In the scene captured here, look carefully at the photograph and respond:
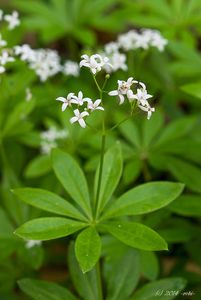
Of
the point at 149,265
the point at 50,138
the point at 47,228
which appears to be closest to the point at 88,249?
the point at 47,228

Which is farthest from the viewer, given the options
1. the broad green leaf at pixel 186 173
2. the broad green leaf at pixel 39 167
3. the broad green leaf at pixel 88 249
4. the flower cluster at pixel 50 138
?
the flower cluster at pixel 50 138

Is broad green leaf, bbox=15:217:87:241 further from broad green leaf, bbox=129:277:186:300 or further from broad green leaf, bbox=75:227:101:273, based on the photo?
broad green leaf, bbox=129:277:186:300

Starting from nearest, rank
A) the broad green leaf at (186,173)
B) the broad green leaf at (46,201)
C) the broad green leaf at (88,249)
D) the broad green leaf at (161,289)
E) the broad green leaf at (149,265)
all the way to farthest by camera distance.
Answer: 1. the broad green leaf at (88,249)
2. the broad green leaf at (46,201)
3. the broad green leaf at (161,289)
4. the broad green leaf at (149,265)
5. the broad green leaf at (186,173)

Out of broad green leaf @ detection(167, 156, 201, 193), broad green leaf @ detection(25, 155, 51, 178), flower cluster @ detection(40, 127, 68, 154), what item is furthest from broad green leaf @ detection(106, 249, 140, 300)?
flower cluster @ detection(40, 127, 68, 154)

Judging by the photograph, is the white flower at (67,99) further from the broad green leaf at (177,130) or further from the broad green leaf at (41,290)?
the broad green leaf at (177,130)

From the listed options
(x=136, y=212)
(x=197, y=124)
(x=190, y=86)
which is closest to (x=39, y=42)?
(x=197, y=124)

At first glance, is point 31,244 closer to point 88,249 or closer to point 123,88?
point 88,249

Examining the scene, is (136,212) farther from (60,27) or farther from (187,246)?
(60,27)

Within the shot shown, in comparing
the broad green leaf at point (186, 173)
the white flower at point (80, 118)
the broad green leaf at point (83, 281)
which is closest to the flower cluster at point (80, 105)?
the white flower at point (80, 118)
